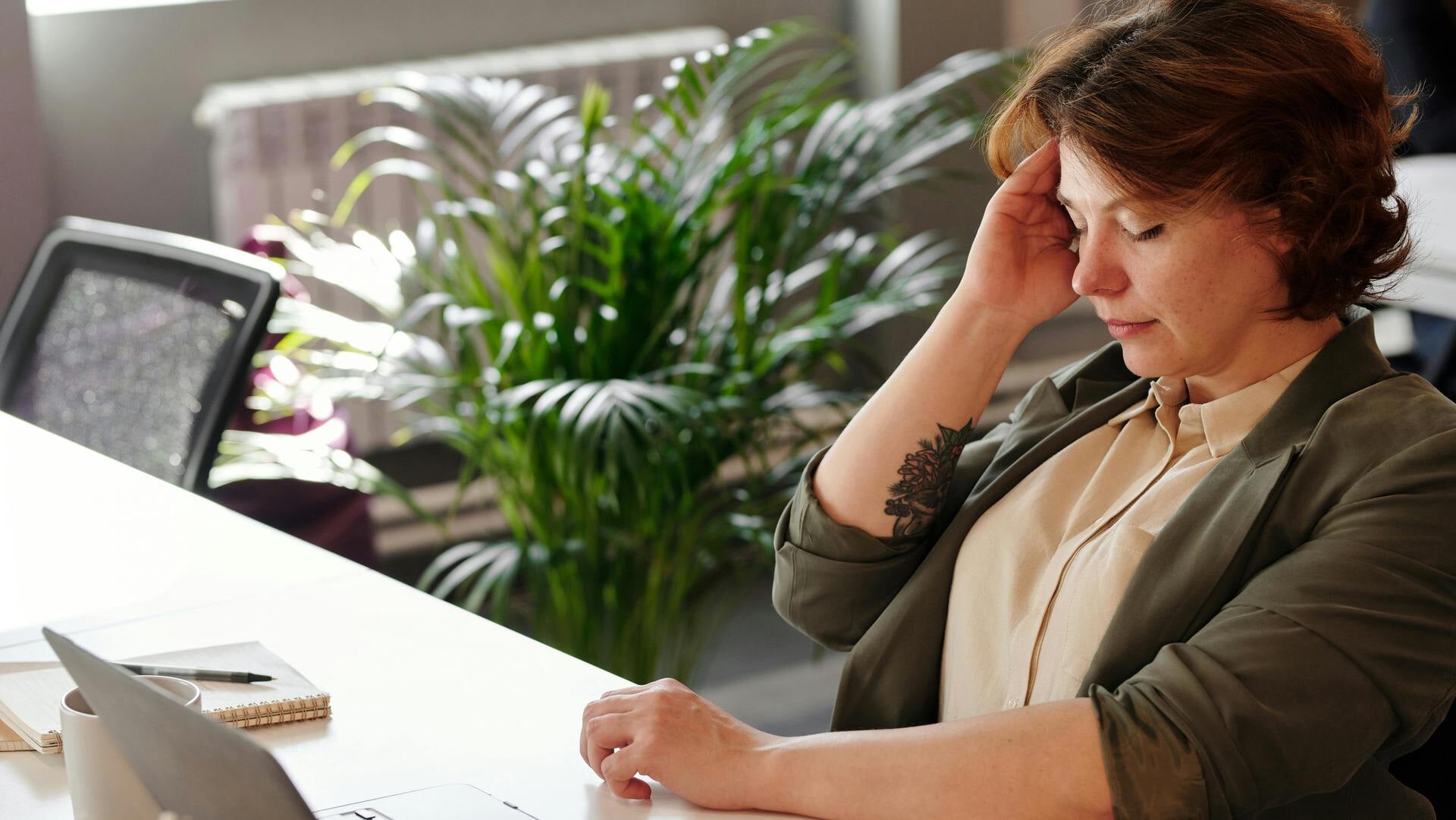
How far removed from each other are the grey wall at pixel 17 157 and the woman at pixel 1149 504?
198cm

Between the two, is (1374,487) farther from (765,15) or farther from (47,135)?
(765,15)

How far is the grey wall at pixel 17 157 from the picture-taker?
9.12ft

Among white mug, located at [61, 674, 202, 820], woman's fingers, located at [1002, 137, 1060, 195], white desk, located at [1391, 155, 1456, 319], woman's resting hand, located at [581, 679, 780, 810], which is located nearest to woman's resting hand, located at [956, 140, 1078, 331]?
woman's fingers, located at [1002, 137, 1060, 195]

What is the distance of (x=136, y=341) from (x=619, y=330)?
2.42ft

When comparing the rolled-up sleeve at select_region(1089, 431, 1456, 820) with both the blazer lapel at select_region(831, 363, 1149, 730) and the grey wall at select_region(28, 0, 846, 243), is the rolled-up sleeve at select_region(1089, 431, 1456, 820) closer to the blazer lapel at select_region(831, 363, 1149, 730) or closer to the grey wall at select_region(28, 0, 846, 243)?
the blazer lapel at select_region(831, 363, 1149, 730)

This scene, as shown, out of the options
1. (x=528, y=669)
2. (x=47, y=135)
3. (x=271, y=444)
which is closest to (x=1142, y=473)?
(x=528, y=669)

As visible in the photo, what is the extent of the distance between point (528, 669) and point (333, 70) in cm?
240

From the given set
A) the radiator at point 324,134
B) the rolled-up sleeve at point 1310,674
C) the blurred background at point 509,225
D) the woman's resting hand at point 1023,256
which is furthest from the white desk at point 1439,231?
the rolled-up sleeve at point 1310,674

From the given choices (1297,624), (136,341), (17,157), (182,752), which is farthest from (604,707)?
(17,157)

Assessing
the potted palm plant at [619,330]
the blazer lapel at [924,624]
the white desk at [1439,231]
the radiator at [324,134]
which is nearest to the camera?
the blazer lapel at [924,624]

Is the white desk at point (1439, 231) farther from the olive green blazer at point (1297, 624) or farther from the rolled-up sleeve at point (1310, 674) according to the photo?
the rolled-up sleeve at point (1310, 674)

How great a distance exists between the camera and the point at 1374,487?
1080 millimetres

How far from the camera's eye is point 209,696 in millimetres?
1122

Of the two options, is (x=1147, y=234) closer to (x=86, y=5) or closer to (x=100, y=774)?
(x=100, y=774)
